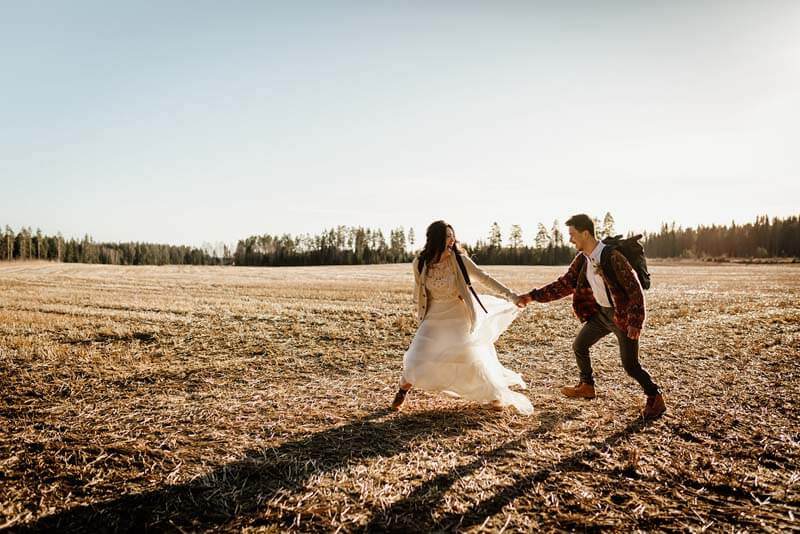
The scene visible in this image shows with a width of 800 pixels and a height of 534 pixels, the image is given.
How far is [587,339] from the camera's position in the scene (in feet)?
22.5

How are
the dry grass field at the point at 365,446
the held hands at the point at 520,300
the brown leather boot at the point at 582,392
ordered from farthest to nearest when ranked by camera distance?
the held hands at the point at 520,300 < the brown leather boot at the point at 582,392 < the dry grass field at the point at 365,446

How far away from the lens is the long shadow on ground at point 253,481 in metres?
3.76

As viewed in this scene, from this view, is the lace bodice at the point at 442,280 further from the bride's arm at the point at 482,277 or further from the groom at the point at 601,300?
the groom at the point at 601,300

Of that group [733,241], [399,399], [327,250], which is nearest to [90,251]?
[327,250]

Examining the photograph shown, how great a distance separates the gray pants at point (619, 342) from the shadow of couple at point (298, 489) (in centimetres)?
62

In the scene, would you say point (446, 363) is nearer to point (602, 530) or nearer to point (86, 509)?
point (602, 530)

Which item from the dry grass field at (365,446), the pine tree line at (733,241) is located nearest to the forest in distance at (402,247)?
the pine tree line at (733,241)

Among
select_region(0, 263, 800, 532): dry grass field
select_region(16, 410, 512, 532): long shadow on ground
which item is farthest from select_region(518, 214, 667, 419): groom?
select_region(16, 410, 512, 532): long shadow on ground

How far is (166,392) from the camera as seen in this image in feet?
24.3

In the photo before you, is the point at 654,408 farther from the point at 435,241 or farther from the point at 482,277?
the point at 435,241

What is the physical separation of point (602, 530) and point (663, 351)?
351 inches

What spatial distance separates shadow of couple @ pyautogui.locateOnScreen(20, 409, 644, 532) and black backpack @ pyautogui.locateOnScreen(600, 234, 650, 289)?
6.62 feet

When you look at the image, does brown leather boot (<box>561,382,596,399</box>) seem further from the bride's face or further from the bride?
the bride's face

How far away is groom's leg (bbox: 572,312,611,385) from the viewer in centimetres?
674
